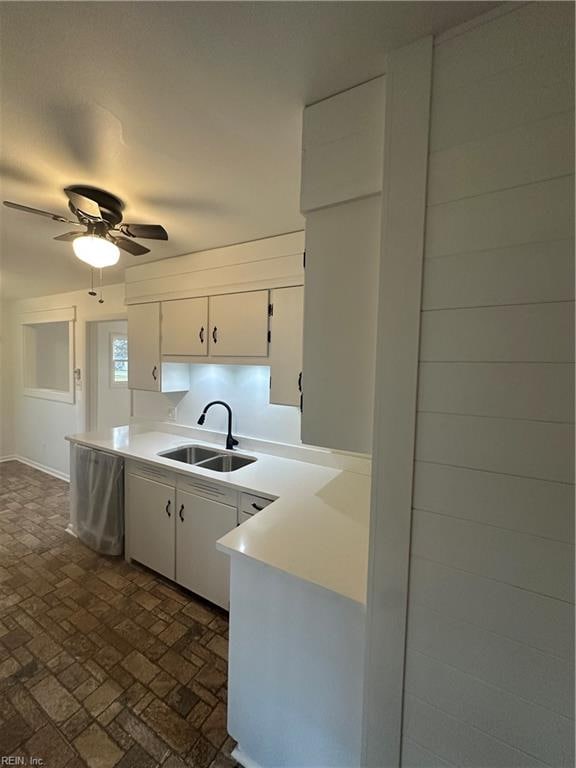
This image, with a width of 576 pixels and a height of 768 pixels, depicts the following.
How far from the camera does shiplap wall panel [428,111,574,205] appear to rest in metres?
0.64

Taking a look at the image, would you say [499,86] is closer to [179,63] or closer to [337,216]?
[337,216]

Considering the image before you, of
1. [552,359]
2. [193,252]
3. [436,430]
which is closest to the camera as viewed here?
[552,359]

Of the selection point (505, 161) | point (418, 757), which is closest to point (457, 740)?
point (418, 757)

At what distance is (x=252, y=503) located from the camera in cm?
181

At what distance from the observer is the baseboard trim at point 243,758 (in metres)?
1.21

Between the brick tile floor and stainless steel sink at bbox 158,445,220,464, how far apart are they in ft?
2.85

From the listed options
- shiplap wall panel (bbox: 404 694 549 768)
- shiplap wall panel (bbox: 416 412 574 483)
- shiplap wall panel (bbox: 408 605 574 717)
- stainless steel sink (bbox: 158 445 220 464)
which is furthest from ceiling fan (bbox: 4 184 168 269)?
shiplap wall panel (bbox: 404 694 549 768)

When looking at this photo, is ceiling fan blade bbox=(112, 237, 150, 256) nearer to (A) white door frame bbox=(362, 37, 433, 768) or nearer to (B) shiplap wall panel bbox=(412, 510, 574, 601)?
(A) white door frame bbox=(362, 37, 433, 768)

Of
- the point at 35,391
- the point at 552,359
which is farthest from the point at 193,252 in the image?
the point at 35,391

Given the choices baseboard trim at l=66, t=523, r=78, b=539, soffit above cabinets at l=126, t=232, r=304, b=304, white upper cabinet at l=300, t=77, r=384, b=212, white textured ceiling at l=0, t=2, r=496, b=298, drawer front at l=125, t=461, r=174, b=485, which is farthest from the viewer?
baseboard trim at l=66, t=523, r=78, b=539

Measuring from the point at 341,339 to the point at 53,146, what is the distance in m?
1.35

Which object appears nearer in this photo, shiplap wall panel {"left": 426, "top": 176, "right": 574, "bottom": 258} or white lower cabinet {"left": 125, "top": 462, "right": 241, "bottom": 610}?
shiplap wall panel {"left": 426, "top": 176, "right": 574, "bottom": 258}

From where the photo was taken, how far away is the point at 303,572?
3.39ft

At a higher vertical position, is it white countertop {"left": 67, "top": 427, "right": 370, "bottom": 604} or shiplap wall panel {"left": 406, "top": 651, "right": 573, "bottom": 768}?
white countertop {"left": 67, "top": 427, "right": 370, "bottom": 604}
